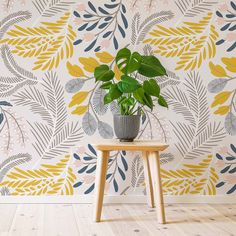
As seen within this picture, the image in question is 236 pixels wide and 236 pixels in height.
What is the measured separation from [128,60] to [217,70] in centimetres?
68

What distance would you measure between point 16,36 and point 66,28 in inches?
12.6

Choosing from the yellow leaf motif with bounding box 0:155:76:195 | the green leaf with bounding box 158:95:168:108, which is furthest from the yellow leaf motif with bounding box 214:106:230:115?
the yellow leaf motif with bounding box 0:155:76:195

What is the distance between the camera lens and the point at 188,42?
9.96ft

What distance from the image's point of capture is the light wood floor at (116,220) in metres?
2.32

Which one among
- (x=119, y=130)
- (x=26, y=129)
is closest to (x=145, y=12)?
(x=119, y=130)

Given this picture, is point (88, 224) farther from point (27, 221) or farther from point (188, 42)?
point (188, 42)

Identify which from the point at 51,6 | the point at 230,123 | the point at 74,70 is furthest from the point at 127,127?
the point at 51,6

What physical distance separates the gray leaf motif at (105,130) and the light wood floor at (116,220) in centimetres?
45

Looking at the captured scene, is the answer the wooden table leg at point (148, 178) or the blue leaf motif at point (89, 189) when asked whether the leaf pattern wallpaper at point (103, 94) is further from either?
the wooden table leg at point (148, 178)

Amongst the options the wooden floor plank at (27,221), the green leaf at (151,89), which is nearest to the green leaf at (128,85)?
the green leaf at (151,89)

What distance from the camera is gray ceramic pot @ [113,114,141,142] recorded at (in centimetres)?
269

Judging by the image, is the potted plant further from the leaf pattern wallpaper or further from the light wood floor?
the light wood floor

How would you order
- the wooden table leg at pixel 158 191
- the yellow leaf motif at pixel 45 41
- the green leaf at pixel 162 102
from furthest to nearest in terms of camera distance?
the yellow leaf motif at pixel 45 41 → the green leaf at pixel 162 102 → the wooden table leg at pixel 158 191

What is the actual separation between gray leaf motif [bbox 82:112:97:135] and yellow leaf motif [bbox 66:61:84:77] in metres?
0.26
